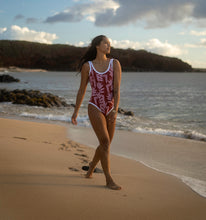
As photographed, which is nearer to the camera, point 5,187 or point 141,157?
point 5,187

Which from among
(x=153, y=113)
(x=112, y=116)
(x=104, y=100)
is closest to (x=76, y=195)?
(x=112, y=116)

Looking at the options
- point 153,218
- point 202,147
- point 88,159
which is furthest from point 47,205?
point 202,147

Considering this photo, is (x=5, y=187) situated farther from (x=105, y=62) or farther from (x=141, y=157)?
(x=141, y=157)

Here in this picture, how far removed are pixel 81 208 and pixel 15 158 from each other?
207 cm

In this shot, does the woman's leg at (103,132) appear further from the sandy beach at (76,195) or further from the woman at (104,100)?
the sandy beach at (76,195)

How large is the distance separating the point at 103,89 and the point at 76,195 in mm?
1375

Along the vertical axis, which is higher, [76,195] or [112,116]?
[112,116]

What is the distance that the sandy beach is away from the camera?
2865 millimetres

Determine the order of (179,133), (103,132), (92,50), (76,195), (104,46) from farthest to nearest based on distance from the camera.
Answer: (179,133) → (92,50) → (104,46) → (103,132) → (76,195)

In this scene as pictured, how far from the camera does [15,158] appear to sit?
4617 mm

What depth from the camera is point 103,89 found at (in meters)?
3.69

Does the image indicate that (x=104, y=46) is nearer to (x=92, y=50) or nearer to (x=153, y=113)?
(x=92, y=50)

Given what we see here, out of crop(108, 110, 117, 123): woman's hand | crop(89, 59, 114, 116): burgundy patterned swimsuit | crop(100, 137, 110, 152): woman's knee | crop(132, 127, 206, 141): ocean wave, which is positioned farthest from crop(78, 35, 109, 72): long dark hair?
crop(132, 127, 206, 141): ocean wave

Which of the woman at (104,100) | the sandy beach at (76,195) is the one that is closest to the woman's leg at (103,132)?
the woman at (104,100)
